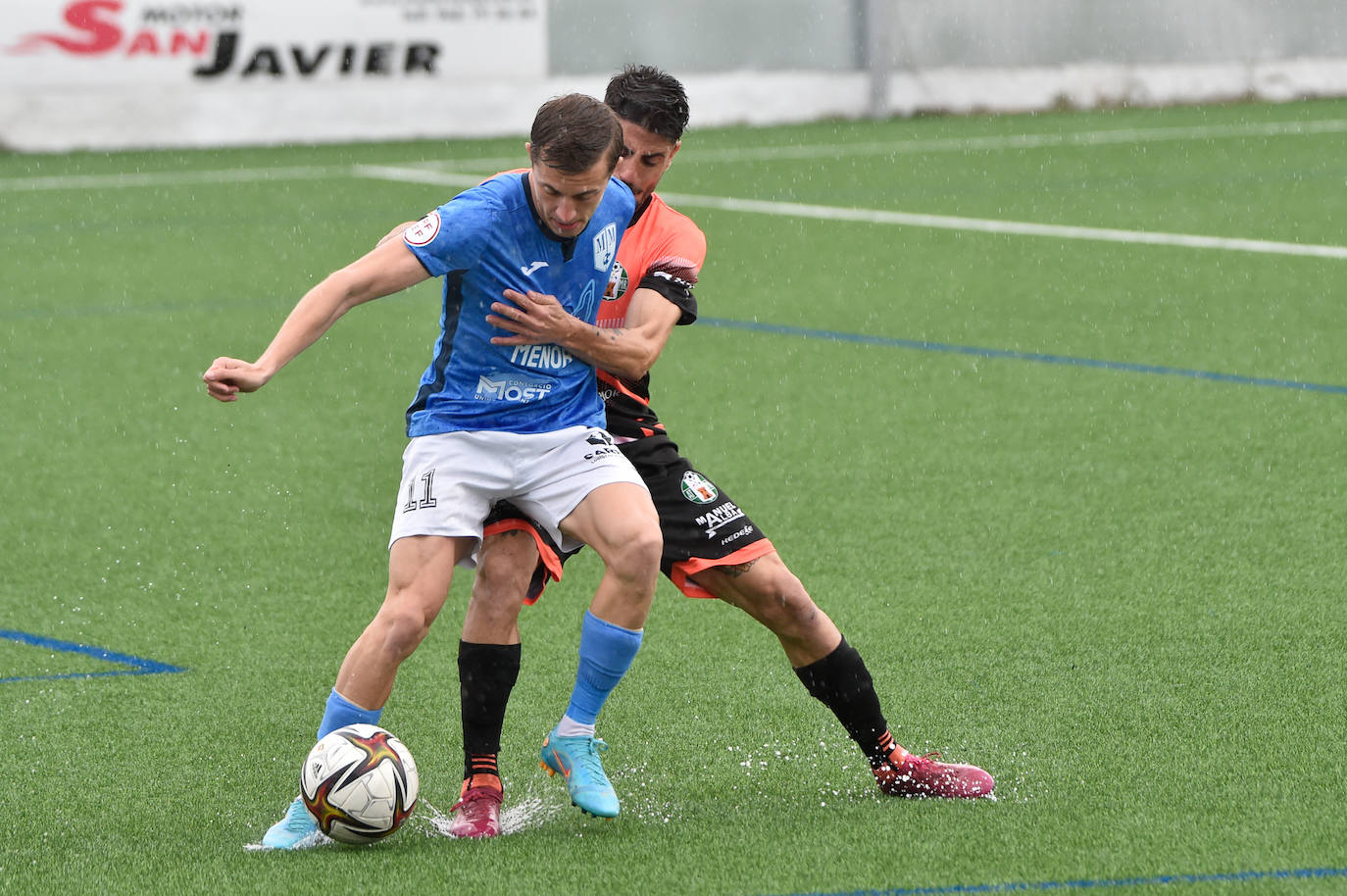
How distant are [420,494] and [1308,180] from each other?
13.8 meters

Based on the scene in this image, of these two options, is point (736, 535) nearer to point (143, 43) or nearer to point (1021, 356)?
point (1021, 356)

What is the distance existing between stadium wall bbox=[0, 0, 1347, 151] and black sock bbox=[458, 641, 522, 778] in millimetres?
17096

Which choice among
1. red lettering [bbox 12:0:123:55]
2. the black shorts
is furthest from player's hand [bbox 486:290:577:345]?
red lettering [bbox 12:0:123:55]

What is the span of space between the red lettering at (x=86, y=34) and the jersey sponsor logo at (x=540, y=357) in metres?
17.0

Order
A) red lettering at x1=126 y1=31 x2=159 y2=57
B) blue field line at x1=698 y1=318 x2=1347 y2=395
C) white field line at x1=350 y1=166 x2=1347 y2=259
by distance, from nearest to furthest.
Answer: blue field line at x1=698 y1=318 x2=1347 y2=395 → white field line at x1=350 y1=166 x2=1347 y2=259 → red lettering at x1=126 y1=31 x2=159 y2=57

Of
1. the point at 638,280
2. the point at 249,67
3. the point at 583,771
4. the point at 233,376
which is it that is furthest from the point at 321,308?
the point at 249,67

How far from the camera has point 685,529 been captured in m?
4.66

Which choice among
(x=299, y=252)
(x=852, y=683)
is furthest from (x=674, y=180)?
(x=852, y=683)

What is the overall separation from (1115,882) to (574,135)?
6.58ft

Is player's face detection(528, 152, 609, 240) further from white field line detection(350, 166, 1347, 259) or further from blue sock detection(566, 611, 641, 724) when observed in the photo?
white field line detection(350, 166, 1347, 259)

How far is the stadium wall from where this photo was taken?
799 inches

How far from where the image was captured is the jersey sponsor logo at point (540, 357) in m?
4.46

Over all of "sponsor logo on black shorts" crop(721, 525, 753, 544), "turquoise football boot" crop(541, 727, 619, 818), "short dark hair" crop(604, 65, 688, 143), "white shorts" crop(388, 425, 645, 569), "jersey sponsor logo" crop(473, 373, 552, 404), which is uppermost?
"short dark hair" crop(604, 65, 688, 143)

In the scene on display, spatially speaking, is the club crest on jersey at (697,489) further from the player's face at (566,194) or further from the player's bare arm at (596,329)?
the player's face at (566,194)
